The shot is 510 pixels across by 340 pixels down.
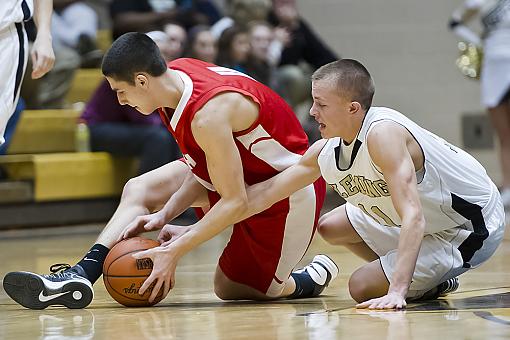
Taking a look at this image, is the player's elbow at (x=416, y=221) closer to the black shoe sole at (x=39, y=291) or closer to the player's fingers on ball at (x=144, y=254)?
the player's fingers on ball at (x=144, y=254)

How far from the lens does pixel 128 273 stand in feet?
11.9

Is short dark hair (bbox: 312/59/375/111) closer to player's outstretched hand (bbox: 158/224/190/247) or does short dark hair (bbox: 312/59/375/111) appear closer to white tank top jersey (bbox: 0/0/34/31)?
player's outstretched hand (bbox: 158/224/190/247)

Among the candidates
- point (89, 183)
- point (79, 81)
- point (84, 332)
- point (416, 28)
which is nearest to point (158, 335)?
point (84, 332)

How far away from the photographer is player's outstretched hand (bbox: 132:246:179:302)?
358cm

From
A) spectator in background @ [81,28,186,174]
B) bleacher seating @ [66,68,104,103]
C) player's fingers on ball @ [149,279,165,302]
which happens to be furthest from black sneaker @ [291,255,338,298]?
bleacher seating @ [66,68,104,103]

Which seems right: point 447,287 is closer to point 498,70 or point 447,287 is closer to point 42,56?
point 42,56

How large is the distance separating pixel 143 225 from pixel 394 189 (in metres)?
0.95

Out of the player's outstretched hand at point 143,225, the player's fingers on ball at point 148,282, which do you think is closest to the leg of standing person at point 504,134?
the player's outstretched hand at point 143,225

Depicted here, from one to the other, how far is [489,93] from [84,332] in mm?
5747

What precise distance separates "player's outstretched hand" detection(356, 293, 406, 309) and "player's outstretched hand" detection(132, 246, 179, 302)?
66cm

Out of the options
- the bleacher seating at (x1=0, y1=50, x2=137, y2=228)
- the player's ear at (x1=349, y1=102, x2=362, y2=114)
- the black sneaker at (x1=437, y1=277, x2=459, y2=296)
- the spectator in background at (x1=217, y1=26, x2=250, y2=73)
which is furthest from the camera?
the spectator in background at (x1=217, y1=26, x2=250, y2=73)

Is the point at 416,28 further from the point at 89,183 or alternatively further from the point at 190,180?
the point at 190,180

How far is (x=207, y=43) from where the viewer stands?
8.23 metres

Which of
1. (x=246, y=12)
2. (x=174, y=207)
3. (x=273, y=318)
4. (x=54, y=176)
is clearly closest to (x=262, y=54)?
(x=246, y=12)
